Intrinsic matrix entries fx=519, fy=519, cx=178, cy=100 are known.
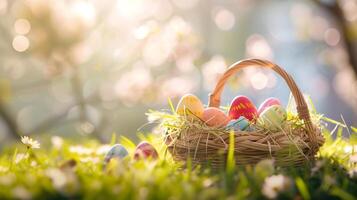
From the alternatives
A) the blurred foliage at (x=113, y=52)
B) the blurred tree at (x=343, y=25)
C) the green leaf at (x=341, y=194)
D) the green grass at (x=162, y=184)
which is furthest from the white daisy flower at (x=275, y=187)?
the blurred tree at (x=343, y=25)

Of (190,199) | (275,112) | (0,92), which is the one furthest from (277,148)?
(0,92)

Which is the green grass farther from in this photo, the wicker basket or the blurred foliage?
the blurred foliage

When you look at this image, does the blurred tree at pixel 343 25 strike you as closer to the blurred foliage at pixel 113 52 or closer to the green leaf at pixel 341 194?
the blurred foliage at pixel 113 52

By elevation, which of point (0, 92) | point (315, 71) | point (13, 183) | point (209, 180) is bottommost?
point (209, 180)

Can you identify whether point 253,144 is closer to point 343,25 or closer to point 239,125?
point 239,125

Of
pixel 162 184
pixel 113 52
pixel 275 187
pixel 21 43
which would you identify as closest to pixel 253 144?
pixel 275 187

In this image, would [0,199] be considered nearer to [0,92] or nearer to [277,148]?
[277,148]

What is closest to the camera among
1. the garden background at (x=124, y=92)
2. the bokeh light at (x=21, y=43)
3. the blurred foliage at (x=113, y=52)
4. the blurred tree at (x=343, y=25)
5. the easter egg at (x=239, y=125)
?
the garden background at (x=124, y=92)
